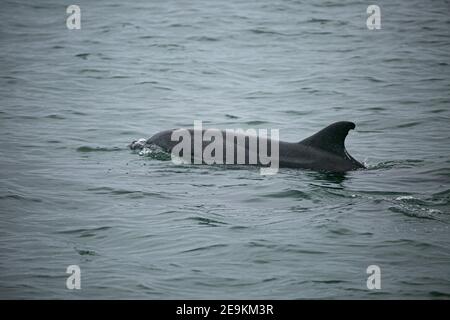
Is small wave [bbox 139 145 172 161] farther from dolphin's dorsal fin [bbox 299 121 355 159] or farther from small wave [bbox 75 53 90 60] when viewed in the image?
small wave [bbox 75 53 90 60]

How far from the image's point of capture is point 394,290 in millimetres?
8508

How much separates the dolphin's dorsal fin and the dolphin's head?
3519 mm

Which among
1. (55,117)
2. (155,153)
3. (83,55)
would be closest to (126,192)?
(155,153)

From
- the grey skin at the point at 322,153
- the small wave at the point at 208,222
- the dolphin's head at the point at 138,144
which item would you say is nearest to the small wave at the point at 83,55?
the dolphin's head at the point at 138,144

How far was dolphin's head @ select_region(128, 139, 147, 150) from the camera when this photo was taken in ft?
50.1

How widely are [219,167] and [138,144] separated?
2.38 metres

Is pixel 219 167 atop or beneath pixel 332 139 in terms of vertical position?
beneath

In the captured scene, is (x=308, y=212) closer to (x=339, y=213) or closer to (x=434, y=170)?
(x=339, y=213)

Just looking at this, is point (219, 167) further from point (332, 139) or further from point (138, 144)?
point (138, 144)

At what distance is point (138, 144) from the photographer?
15.4 meters

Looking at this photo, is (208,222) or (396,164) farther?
(396,164)

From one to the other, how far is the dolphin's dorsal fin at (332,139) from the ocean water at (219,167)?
22.5 inches

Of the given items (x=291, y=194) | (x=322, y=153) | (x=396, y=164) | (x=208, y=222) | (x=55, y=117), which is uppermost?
(x=55, y=117)
